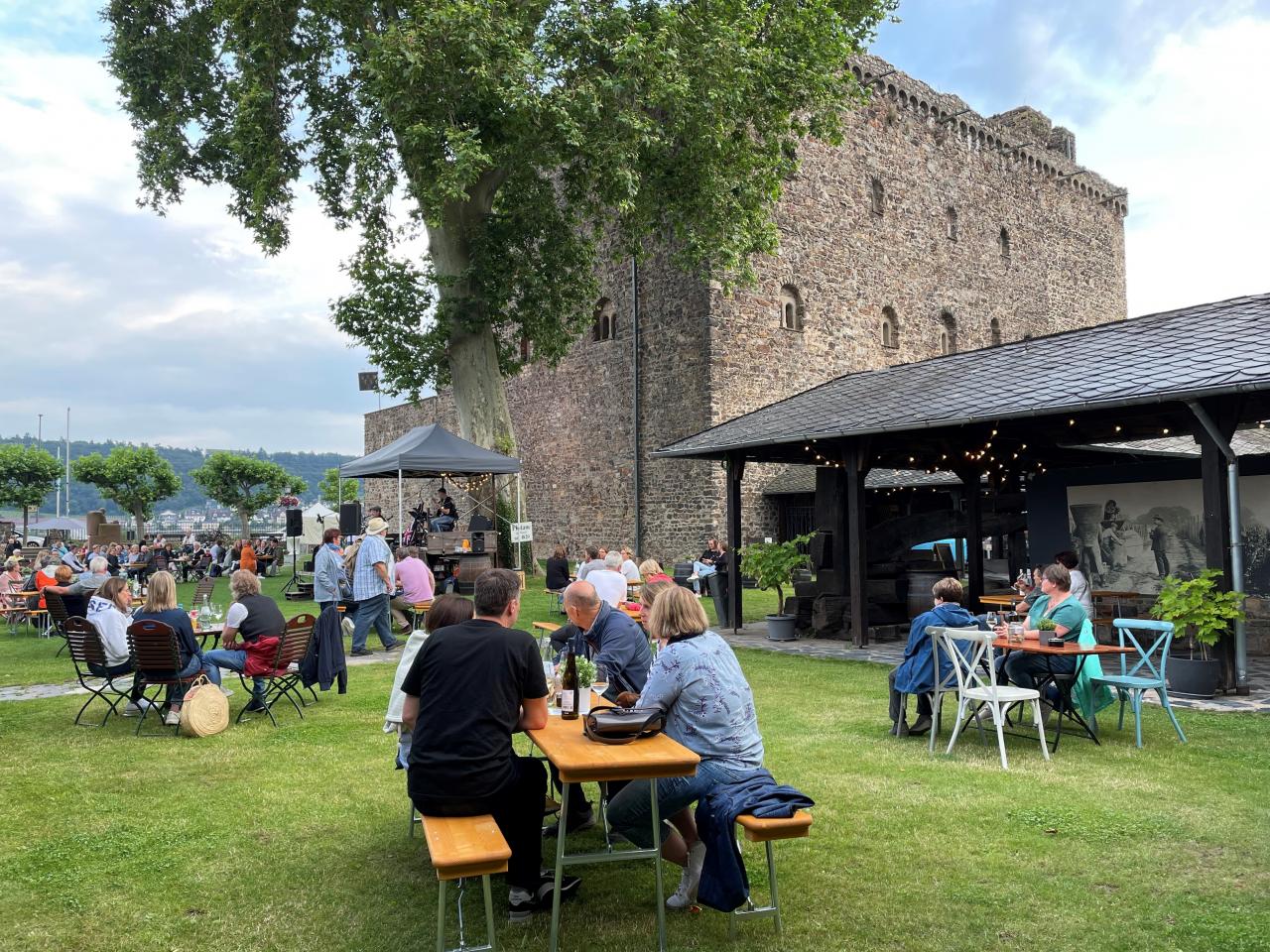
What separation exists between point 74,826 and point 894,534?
11.1 meters

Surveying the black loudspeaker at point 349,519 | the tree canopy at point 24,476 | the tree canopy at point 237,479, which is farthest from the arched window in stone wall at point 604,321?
the tree canopy at point 24,476

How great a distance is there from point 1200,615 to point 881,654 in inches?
152

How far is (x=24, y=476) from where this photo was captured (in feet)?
164

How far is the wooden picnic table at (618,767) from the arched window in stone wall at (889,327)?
80.8 ft

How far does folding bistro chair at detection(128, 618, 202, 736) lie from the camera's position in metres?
6.85

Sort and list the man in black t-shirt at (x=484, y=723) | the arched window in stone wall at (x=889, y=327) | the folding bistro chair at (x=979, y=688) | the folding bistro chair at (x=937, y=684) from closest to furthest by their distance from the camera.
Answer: the man in black t-shirt at (x=484, y=723) → the folding bistro chair at (x=979, y=688) → the folding bistro chair at (x=937, y=684) → the arched window in stone wall at (x=889, y=327)

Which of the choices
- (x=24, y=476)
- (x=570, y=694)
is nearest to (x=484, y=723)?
(x=570, y=694)

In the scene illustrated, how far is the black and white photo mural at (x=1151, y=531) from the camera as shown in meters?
10.4

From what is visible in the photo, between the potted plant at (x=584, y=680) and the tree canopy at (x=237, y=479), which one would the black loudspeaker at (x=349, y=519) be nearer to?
the potted plant at (x=584, y=680)

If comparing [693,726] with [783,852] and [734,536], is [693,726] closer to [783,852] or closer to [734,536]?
[783,852]

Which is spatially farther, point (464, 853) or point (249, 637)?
point (249, 637)

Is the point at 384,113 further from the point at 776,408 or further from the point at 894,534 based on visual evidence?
the point at 894,534

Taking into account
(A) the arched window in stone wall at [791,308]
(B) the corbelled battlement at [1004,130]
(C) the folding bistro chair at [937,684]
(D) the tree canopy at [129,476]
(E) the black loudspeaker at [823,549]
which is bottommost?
(C) the folding bistro chair at [937,684]

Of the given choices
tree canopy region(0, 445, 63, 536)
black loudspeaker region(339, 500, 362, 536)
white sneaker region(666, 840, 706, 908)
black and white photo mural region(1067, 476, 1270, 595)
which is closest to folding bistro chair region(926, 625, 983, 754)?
white sneaker region(666, 840, 706, 908)
